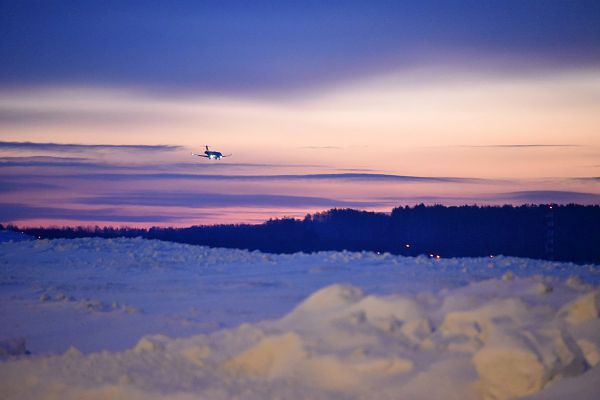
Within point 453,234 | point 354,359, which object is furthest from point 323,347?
point 453,234

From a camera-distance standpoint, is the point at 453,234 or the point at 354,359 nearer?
the point at 354,359

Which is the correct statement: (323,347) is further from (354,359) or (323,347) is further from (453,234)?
(453,234)

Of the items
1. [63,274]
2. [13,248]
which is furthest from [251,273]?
[13,248]

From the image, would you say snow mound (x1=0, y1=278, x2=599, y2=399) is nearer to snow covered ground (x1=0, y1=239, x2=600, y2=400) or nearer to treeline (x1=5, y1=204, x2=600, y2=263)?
snow covered ground (x1=0, y1=239, x2=600, y2=400)

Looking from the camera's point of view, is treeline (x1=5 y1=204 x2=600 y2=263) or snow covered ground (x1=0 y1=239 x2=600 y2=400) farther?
treeline (x1=5 y1=204 x2=600 y2=263)

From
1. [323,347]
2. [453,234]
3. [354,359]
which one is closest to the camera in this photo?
→ [354,359]

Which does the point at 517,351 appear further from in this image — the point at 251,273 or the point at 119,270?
the point at 119,270

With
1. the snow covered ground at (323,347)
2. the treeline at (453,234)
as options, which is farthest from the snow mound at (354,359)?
the treeline at (453,234)

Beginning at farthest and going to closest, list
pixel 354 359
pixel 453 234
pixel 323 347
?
pixel 453 234 < pixel 323 347 < pixel 354 359

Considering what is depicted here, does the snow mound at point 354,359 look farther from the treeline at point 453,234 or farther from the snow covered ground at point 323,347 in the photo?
the treeline at point 453,234

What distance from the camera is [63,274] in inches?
628

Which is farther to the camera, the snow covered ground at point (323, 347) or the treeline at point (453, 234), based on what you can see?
the treeline at point (453, 234)

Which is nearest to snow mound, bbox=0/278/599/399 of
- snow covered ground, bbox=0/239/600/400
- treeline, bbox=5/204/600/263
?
snow covered ground, bbox=0/239/600/400

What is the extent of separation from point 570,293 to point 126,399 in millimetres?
5318
